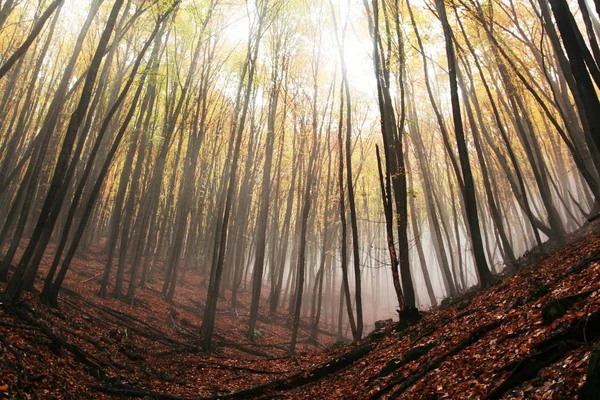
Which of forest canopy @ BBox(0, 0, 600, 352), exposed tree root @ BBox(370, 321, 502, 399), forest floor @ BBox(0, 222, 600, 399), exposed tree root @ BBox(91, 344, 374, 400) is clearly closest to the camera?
forest floor @ BBox(0, 222, 600, 399)

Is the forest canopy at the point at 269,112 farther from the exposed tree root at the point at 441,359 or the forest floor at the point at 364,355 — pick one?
the exposed tree root at the point at 441,359

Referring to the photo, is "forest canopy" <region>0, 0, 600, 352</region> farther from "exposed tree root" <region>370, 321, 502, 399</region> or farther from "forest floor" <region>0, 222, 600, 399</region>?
"exposed tree root" <region>370, 321, 502, 399</region>

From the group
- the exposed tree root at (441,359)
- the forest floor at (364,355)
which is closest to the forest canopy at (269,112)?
the forest floor at (364,355)

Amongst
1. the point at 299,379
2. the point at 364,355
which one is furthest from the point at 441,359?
the point at 299,379

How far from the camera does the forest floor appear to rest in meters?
3.62

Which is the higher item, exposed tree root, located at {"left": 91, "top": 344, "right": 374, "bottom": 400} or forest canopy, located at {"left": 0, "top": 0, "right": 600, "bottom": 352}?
forest canopy, located at {"left": 0, "top": 0, "right": 600, "bottom": 352}

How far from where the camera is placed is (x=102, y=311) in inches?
408

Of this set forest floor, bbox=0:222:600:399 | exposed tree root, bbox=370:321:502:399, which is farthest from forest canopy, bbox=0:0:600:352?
exposed tree root, bbox=370:321:502:399

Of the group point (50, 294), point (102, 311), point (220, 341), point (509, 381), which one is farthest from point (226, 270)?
point (509, 381)

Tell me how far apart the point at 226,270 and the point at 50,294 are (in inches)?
532

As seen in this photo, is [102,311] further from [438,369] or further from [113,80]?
[113,80]

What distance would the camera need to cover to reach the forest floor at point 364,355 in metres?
3.62

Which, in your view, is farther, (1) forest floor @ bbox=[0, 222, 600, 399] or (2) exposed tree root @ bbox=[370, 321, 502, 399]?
(2) exposed tree root @ bbox=[370, 321, 502, 399]

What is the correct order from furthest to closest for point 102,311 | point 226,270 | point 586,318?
point 226,270
point 102,311
point 586,318
